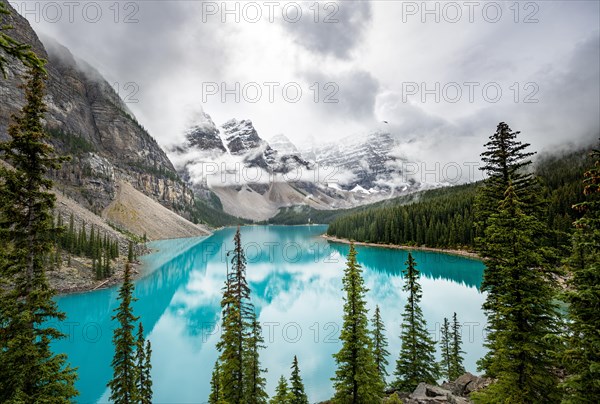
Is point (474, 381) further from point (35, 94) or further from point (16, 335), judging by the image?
point (35, 94)

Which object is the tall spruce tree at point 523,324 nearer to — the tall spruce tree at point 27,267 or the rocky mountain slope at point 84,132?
the tall spruce tree at point 27,267

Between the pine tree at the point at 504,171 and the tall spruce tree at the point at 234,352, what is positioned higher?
the pine tree at the point at 504,171

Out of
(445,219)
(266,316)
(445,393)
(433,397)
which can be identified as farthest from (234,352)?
(445,219)

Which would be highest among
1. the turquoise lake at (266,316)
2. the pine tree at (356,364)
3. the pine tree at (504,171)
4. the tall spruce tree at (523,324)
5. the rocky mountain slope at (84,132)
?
the rocky mountain slope at (84,132)

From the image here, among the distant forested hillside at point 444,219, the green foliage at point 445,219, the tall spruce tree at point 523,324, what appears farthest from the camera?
the distant forested hillside at point 444,219

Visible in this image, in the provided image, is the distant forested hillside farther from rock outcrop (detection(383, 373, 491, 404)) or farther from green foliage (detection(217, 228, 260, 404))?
green foliage (detection(217, 228, 260, 404))

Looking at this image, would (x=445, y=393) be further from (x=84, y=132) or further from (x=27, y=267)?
(x=84, y=132)

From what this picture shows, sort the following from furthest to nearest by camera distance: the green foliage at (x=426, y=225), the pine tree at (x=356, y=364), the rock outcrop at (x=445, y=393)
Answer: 1. the green foliage at (x=426, y=225)
2. the pine tree at (x=356, y=364)
3. the rock outcrop at (x=445, y=393)

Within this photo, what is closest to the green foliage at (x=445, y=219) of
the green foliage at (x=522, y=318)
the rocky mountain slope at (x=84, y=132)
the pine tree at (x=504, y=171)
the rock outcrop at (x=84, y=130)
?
the pine tree at (x=504, y=171)
